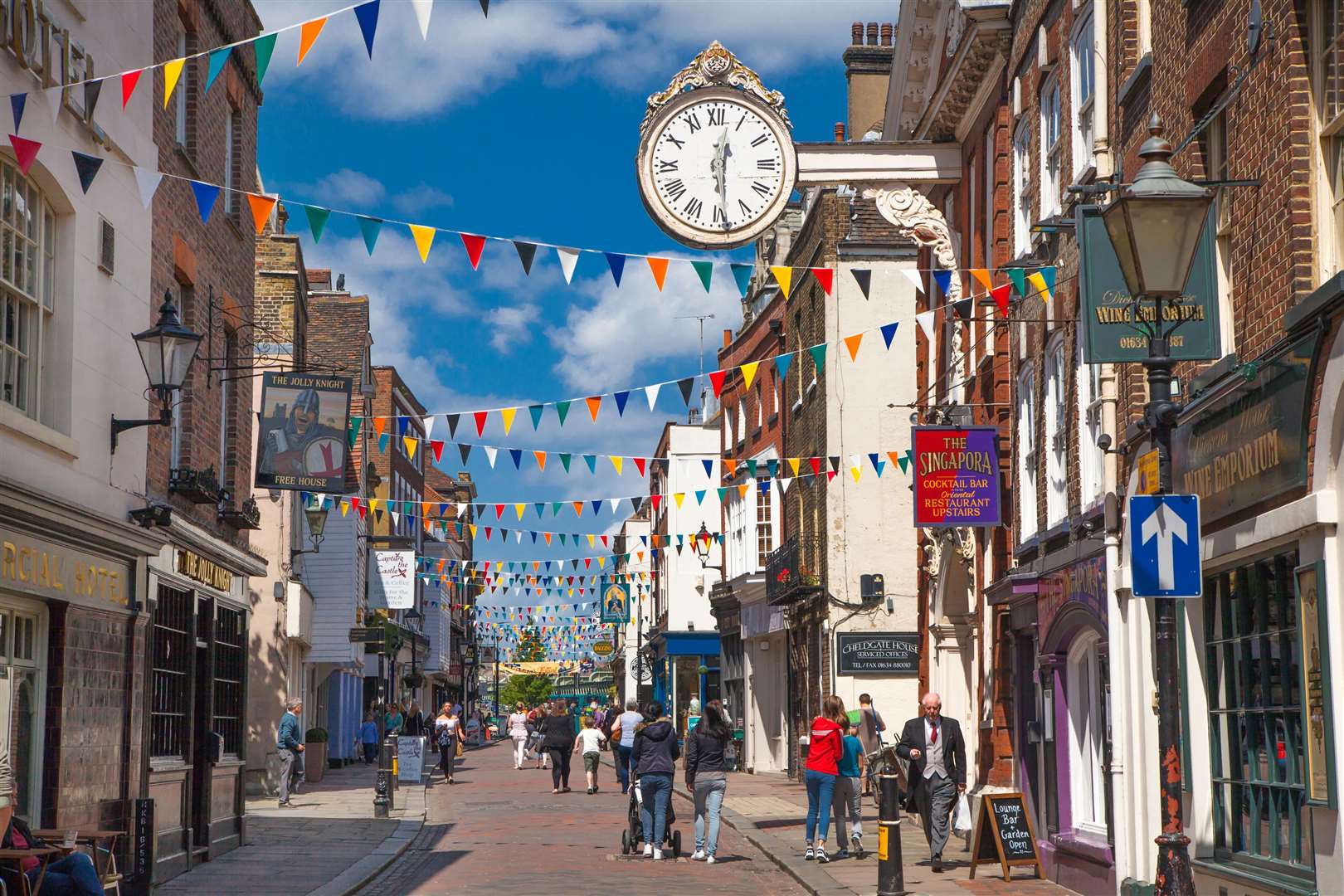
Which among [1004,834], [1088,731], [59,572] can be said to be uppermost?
[59,572]

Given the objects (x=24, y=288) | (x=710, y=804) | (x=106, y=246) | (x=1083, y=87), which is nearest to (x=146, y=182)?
(x=24, y=288)

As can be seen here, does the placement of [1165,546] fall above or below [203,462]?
below

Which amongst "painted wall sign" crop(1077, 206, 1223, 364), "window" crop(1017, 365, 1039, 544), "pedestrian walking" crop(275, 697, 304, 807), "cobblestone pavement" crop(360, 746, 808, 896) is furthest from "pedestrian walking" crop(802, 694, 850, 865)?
"pedestrian walking" crop(275, 697, 304, 807)

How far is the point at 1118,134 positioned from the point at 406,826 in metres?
13.9

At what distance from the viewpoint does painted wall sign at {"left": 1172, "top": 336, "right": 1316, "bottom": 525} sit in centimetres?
968

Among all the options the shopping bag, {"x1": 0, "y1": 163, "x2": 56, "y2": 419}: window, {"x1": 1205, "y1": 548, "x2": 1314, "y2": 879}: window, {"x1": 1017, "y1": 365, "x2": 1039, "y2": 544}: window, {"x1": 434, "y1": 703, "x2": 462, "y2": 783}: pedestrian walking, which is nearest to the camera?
{"x1": 1205, "y1": 548, "x2": 1314, "y2": 879}: window

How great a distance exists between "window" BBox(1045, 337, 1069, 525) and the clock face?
128 inches

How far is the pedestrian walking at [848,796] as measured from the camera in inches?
717

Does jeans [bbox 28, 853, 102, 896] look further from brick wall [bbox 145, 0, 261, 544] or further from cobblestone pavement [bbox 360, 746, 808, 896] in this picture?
brick wall [bbox 145, 0, 261, 544]

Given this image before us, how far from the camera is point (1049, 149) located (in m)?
16.9

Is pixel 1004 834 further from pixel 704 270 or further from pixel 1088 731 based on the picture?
pixel 704 270

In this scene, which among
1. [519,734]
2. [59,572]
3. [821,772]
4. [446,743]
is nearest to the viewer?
[59,572]

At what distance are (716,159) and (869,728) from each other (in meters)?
11.8

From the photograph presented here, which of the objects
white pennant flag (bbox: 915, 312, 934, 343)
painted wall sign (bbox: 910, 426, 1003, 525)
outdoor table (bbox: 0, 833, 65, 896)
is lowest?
outdoor table (bbox: 0, 833, 65, 896)
